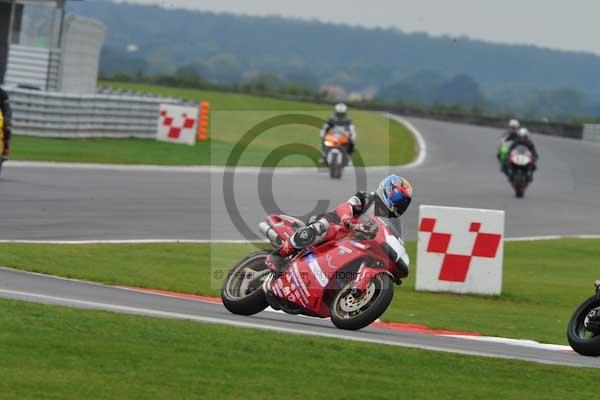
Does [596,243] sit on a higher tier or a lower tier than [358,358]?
higher

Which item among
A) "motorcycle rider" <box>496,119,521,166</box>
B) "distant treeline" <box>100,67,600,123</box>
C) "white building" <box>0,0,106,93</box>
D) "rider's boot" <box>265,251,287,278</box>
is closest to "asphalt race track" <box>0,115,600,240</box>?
"motorcycle rider" <box>496,119,521,166</box>

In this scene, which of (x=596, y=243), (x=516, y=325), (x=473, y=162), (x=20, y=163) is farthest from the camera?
(x=473, y=162)

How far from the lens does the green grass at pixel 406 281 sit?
40.9 ft

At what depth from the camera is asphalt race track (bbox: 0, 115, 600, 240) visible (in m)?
17.6

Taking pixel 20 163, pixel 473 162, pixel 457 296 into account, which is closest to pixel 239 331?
pixel 457 296

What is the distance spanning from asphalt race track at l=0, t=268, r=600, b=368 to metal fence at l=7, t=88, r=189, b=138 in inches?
742

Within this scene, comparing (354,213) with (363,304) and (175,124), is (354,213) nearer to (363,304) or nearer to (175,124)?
(363,304)

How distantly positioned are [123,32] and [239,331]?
168 m

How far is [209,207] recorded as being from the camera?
70.6 ft

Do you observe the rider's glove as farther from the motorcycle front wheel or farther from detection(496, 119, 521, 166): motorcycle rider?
detection(496, 119, 521, 166): motorcycle rider

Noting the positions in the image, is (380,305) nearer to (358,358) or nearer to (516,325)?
(358,358)

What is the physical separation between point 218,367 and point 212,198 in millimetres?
15093

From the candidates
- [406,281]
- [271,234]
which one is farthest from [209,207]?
[271,234]

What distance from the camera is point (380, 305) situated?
9.88m
